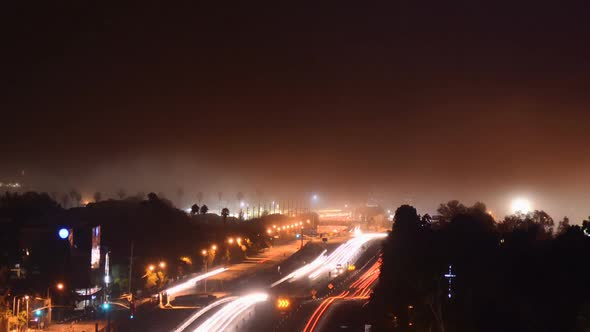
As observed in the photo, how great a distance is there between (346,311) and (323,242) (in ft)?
175

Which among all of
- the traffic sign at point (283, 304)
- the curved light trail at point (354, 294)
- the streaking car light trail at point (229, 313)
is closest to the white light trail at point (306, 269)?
the curved light trail at point (354, 294)

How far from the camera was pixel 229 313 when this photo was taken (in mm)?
49250

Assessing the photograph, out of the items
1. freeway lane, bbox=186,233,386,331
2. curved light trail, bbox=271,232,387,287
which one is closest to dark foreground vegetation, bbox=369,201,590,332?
freeway lane, bbox=186,233,386,331

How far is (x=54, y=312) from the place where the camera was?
4862 cm

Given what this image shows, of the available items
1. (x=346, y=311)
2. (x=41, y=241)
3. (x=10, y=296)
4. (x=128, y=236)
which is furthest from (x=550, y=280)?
(x=128, y=236)

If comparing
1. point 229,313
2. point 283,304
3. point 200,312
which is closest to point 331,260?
point 283,304

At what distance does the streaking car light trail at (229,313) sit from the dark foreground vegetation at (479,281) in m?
9.86

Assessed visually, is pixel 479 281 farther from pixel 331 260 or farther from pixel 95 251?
pixel 331 260

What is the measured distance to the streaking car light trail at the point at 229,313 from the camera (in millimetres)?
44737

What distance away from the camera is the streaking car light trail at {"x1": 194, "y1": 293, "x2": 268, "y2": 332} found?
4474cm

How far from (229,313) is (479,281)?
21.1 m

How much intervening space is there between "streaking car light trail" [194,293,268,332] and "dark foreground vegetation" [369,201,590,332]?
986cm

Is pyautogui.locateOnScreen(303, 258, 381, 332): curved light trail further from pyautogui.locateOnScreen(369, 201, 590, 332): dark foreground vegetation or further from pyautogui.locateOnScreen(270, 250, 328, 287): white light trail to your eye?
pyautogui.locateOnScreen(270, 250, 328, 287): white light trail

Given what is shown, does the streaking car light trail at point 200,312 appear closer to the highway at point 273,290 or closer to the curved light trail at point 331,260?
the highway at point 273,290
